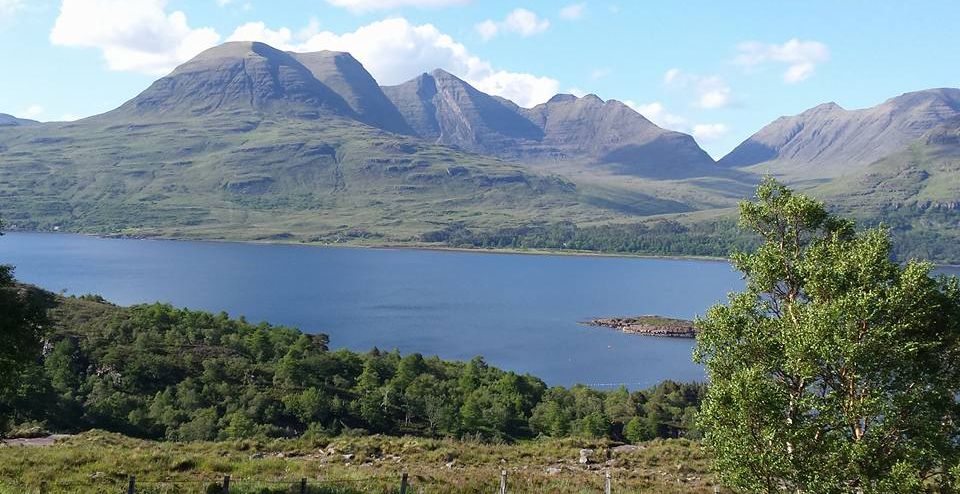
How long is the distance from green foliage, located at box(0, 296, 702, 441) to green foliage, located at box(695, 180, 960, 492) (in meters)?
38.6

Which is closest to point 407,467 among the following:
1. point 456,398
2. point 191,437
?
point 191,437

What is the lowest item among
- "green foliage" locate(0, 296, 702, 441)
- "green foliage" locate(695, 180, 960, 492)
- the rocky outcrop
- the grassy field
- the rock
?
the rocky outcrop

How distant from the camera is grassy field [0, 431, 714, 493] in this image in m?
25.6

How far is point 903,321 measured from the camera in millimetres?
21969

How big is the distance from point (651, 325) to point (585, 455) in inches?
6029

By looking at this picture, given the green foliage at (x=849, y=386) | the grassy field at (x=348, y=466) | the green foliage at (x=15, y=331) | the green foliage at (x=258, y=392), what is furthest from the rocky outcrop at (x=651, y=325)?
the green foliage at (x=15, y=331)

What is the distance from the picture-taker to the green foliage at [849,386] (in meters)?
21.5

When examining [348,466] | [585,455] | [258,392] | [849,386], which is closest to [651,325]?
[258,392]

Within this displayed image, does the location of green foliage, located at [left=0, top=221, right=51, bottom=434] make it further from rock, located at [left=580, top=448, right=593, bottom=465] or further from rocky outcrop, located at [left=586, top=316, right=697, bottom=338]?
rocky outcrop, located at [left=586, top=316, right=697, bottom=338]

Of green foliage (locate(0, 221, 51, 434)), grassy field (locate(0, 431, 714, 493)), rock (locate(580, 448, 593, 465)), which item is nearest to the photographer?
green foliage (locate(0, 221, 51, 434))

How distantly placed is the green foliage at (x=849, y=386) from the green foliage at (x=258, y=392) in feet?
127

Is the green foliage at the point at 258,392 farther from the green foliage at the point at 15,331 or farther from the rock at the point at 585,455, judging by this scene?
the green foliage at the point at 15,331

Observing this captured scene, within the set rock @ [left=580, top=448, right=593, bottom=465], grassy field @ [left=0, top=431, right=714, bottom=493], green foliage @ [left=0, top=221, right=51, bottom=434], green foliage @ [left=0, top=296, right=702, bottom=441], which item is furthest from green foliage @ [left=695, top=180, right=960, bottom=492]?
green foliage @ [left=0, top=296, right=702, bottom=441]

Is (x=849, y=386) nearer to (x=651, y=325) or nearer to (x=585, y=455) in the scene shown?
(x=585, y=455)
